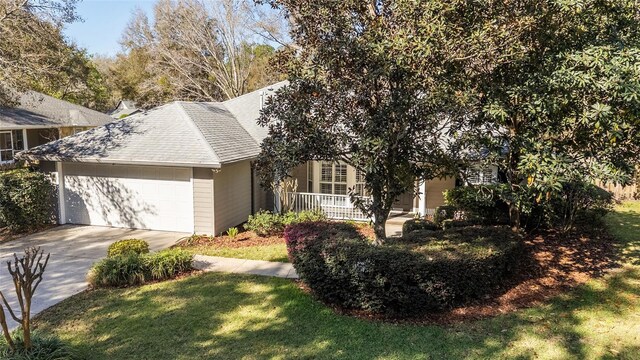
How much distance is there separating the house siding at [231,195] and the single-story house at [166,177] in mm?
32

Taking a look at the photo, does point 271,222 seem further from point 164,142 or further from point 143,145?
point 143,145

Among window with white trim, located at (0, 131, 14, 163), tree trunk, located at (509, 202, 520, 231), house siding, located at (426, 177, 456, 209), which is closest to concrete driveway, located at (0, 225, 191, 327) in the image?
house siding, located at (426, 177, 456, 209)

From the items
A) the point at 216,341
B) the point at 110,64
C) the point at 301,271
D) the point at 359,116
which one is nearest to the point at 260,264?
the point at 301,271

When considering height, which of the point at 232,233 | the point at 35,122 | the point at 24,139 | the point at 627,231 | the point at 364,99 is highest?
the point at 35,122

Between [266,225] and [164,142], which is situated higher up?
[164,142]

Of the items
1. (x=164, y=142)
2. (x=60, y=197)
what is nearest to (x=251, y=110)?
(x=164, y=142)

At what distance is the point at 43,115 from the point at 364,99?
954 inches

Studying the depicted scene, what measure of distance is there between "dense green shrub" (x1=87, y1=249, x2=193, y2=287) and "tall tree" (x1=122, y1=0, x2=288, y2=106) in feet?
84.6

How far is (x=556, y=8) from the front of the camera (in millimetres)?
7449

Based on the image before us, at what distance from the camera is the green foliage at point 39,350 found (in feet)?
18.1

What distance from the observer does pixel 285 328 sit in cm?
684

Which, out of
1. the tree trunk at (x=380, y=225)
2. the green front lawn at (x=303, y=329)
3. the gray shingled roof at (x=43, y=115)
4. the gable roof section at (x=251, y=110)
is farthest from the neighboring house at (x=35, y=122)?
the tree trunk at (x=380, y=225)

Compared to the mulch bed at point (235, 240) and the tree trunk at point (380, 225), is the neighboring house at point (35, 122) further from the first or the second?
the tree trunk at point (380, 225)

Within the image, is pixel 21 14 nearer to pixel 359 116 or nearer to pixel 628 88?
pixel 359 116
